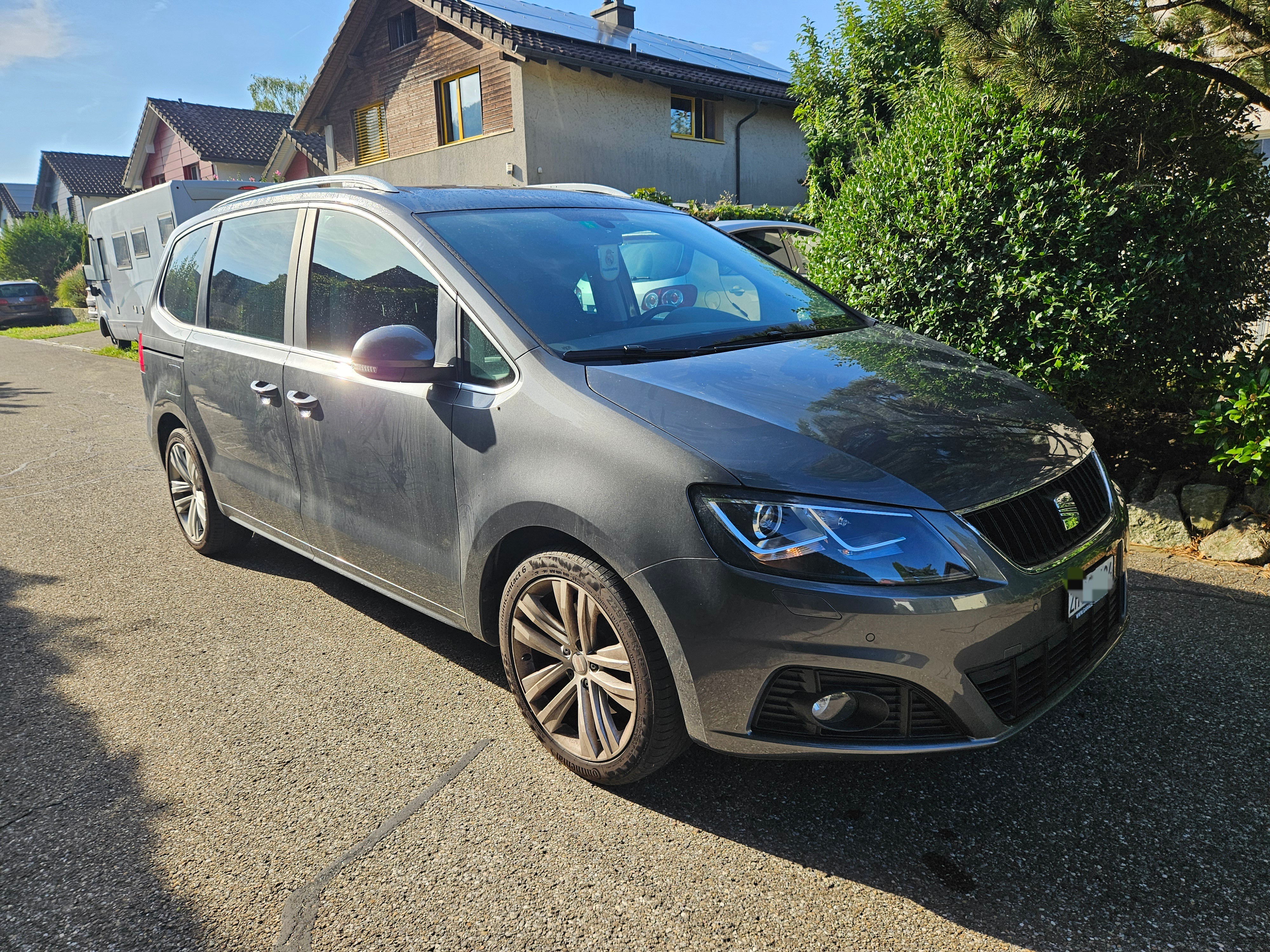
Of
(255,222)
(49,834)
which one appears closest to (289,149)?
(255,222)

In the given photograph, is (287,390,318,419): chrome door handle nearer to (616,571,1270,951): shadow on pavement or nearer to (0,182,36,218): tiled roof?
(616,571,1270,951): shadow on pavement

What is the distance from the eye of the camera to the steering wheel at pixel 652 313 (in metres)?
3.20

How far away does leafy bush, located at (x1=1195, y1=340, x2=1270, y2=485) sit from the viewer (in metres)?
4.20

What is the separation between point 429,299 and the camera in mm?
3131

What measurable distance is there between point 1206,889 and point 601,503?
1.83 meters

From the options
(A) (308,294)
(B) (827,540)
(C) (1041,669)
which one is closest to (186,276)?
(A) (308,294)

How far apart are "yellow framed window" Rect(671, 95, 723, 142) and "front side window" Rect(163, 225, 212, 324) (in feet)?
56.5

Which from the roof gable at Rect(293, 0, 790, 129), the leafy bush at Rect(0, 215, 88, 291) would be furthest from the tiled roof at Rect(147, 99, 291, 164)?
the roof gable at Rect(293, 0, 790, 129)

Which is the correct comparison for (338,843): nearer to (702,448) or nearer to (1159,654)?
(702,448)

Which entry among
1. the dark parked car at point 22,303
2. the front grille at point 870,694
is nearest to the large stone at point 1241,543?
the front grille at point 870,694

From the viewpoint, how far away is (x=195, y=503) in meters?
4.96

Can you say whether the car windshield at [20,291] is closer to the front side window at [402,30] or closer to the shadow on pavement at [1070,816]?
the front side window at [402,30]

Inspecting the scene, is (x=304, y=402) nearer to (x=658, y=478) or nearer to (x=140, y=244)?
(x=658, y=478)

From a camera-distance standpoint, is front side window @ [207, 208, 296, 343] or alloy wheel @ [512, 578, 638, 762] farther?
front side window @ [207, 208, 296, 343]
